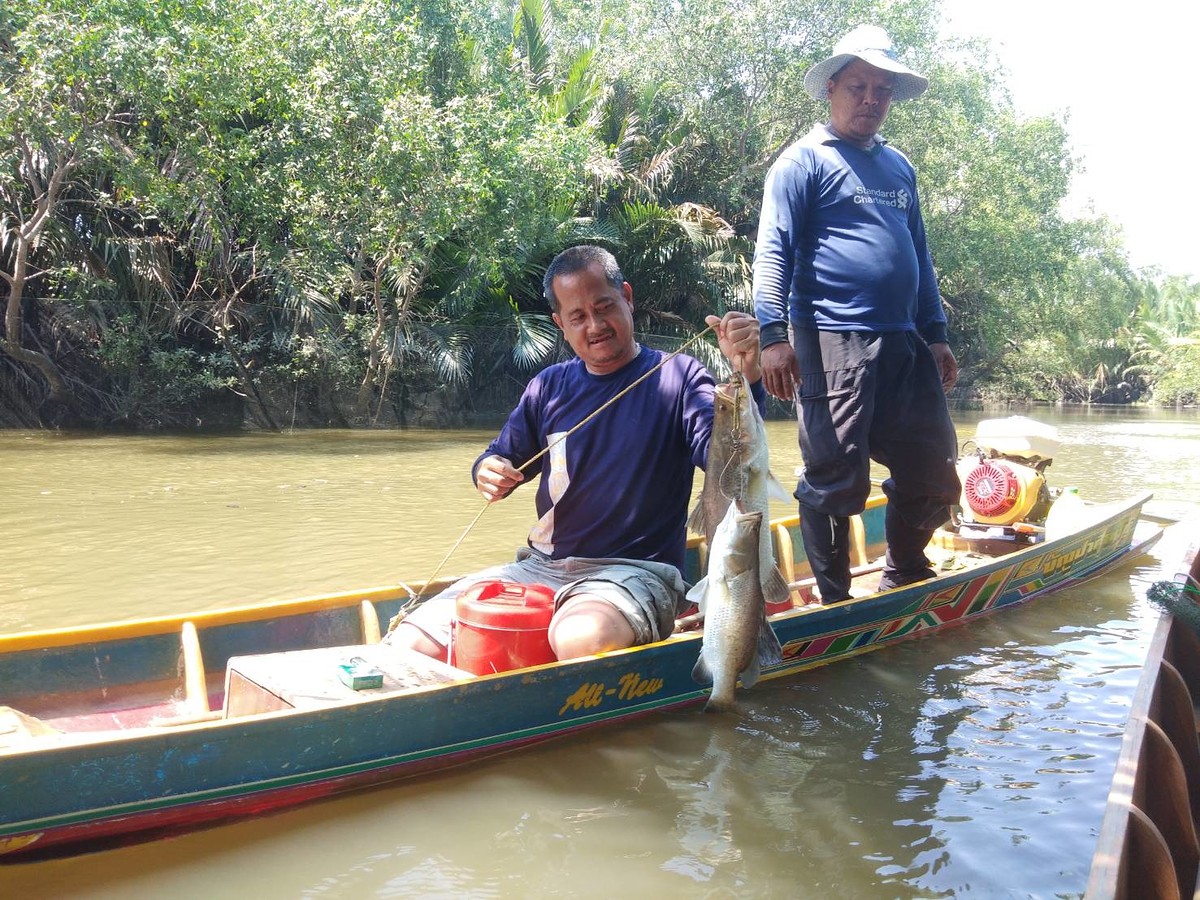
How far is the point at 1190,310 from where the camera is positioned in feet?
165

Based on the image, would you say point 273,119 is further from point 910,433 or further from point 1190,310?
point 1190,310

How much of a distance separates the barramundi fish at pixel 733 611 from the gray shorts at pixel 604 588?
1.14 ft

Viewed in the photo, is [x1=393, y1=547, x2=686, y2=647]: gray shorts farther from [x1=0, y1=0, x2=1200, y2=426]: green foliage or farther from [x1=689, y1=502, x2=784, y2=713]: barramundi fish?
[x1=0, y1=0, x2=1200, y2=426]: green foliage

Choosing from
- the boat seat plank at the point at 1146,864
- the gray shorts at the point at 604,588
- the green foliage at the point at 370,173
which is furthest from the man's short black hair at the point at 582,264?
the green foliage at the point at 370,173

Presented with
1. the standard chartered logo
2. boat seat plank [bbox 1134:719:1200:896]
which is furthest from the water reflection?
the standard chartered logo

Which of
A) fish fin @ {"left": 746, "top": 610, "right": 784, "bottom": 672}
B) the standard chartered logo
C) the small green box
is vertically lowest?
the small green box

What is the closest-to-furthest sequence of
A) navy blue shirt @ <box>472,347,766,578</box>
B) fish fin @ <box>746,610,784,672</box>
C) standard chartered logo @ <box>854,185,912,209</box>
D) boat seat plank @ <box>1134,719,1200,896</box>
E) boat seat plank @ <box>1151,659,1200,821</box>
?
boat seat plank @ <box>1134,719,1200,896</box>, boat seat plank @ <box>1151,659,1200,821</box>, fish fin @ <box>746,610,784,672</box>, navy blue shirt @ <box>472,347,766,578</box>, standard chartered logo @ <box>854,185,912,209</box>

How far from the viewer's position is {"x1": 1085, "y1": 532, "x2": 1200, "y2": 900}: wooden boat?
78.5 inches

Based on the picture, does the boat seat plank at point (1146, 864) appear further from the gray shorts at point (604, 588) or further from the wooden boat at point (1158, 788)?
the gray shorts at point (604, 588)

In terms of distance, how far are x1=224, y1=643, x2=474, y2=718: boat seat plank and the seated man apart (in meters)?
0.25

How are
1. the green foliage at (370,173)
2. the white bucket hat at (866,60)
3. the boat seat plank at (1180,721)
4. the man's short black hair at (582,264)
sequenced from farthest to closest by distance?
the green foliage at (370,173)
the white bucket hat at (866,60)
the man's short black hair at (582,264)
the boat seat plank at (1180,721)

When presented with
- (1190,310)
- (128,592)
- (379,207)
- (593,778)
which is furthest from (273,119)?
(1190,310)

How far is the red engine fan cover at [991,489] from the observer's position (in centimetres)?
616

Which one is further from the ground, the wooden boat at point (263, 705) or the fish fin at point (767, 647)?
the fish fin at point (767, 647)
